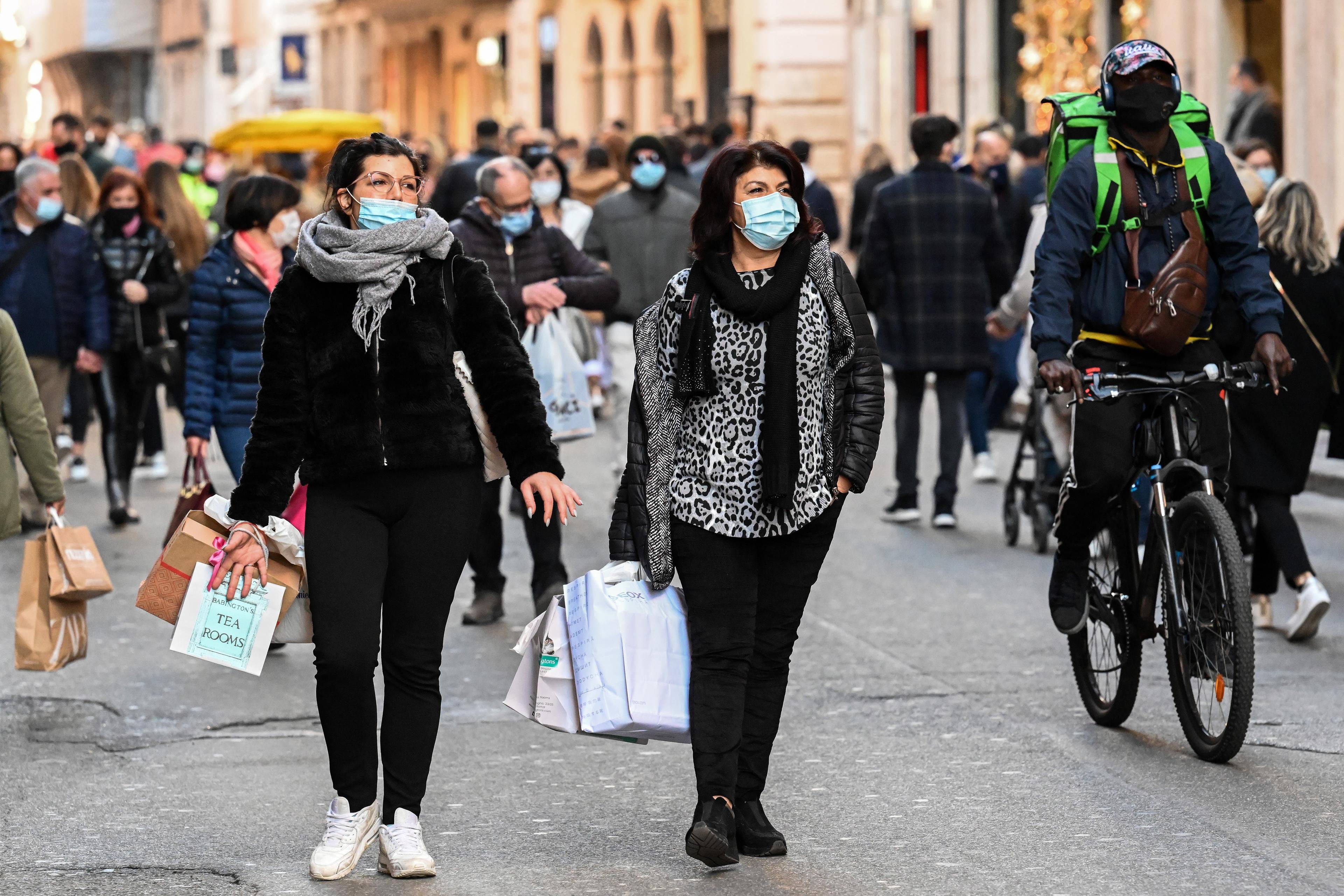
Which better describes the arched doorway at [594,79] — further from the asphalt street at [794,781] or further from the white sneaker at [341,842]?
the white sneaker at [341,842]

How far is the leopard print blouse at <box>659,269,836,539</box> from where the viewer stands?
5.57 metres

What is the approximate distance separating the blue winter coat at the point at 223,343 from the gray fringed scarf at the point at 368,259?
351cm

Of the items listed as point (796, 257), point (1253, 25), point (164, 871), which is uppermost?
point (1253, 25)

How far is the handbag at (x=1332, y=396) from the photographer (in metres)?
9.28

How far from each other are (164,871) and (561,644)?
3.60ft

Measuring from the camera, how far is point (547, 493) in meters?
5.52

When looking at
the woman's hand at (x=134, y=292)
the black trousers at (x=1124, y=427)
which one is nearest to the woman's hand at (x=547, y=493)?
the black trousers at (x=1124, y=427)

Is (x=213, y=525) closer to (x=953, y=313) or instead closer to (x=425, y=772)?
(x=425, y=772)

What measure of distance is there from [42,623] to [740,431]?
2728mm

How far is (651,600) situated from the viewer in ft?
18.4

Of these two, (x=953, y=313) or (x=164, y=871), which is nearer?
(x=164, y=871)

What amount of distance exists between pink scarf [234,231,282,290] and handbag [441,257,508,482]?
3.50 metres

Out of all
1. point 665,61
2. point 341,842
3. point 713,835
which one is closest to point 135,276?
point 341,842

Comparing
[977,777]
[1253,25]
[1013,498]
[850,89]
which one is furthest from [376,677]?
[850,89]
